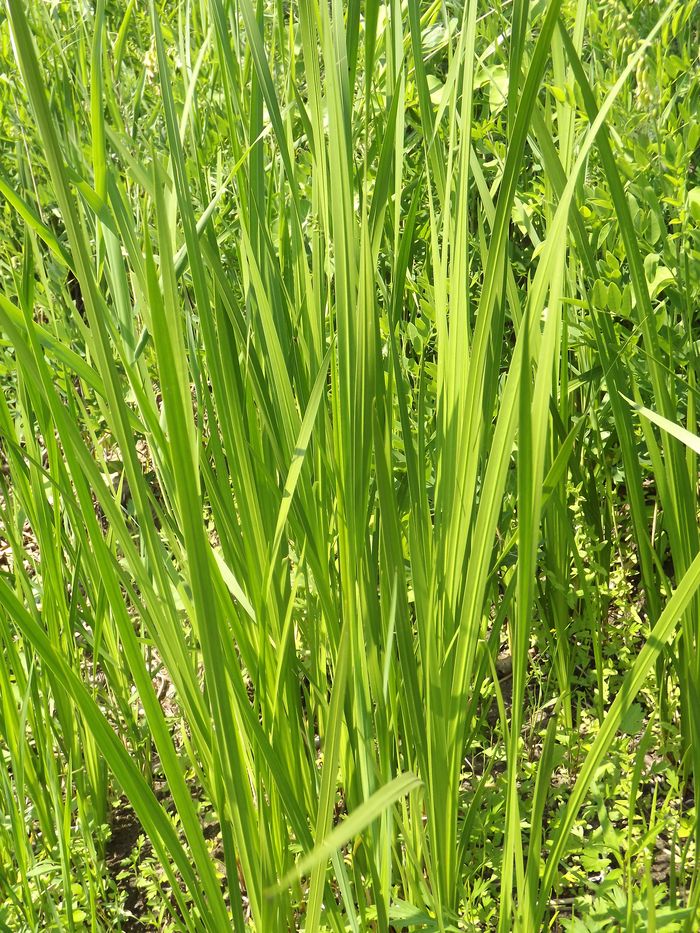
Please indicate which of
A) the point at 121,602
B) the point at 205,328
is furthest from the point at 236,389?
the point at 121,602

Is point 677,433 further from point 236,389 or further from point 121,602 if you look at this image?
point 121,602

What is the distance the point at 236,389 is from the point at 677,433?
0.41 meters

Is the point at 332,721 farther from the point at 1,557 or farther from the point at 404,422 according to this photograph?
the point at 1,557

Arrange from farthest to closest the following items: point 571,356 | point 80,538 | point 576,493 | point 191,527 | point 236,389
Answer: point 571,356
point 576,493
point 80,538
point 236,389
point 191,527

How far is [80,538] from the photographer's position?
3.15ft

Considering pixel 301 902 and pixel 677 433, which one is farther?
pixel 301 902

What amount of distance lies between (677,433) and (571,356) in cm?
103

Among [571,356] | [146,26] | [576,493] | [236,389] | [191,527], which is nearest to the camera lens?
[191,527]

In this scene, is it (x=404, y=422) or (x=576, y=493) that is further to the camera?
(x=576, y=493)

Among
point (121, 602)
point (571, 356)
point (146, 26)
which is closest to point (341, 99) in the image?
point (121, 602)

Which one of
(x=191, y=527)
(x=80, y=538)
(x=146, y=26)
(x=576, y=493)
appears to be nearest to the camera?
(x=191, y=527)

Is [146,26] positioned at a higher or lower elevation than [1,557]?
higher

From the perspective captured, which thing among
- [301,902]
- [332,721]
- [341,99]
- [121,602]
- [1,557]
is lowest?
[301,902]

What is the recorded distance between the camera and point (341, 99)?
708 millimetres
